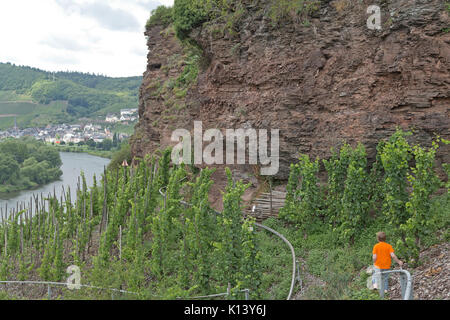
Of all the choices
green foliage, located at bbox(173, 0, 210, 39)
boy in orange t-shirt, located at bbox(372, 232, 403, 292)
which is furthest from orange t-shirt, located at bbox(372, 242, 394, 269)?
green foliage, located at bbox(173, 0, 210, 39)

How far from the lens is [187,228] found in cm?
1209

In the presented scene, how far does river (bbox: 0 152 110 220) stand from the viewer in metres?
57.4

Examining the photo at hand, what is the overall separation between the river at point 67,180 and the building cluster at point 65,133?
18.2m

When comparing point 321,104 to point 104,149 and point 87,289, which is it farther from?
point 104,149

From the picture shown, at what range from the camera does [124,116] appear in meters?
166

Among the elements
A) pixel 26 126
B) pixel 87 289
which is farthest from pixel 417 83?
pixel 26 126

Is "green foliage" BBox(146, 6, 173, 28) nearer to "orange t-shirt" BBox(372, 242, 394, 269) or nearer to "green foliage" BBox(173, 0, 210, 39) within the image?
"green foliage" BBox(173, 0, 210, 39)

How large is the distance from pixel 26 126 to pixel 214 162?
495 feet

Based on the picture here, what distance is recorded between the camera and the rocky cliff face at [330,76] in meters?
13.5

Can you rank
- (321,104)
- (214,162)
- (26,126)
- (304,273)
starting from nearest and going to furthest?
(304,273), (321,104), (214,162), (26,126)

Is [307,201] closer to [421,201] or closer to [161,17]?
[421,201]

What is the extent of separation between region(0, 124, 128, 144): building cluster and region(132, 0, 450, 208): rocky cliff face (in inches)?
4560

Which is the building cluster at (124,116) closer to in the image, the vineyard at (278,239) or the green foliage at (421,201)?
the vineyard at (278,239)

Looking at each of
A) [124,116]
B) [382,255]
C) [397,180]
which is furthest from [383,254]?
[124,116]
